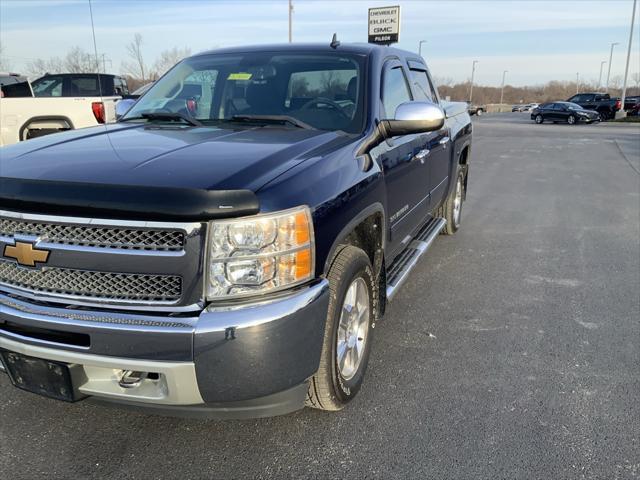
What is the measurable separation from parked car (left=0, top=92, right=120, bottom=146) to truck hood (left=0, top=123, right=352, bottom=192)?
198 inches

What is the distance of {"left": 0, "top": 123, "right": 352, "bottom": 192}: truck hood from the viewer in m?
2.17

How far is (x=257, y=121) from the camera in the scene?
3316mm

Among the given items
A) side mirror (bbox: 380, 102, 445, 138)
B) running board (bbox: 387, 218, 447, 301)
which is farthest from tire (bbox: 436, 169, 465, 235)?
side mirror (bbox: 380, 102, 445, 138)

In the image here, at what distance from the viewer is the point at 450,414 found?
111 inches

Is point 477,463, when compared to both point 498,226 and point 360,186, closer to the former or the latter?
point 360,186

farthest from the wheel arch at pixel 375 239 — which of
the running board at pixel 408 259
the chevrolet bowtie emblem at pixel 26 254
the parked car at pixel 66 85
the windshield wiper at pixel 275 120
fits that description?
the parked car at pixel 66 85

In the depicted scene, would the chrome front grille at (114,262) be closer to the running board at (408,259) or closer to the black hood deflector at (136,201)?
the black hood deflector at (136,201)

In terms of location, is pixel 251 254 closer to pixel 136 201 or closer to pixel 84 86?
pixel 136 201

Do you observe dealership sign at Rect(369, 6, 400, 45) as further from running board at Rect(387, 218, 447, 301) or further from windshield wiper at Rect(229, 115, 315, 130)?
windshield wiper at Rect(229, 115, 315, 130)

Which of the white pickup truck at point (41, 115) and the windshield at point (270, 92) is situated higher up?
the windshield at point (270, 92)

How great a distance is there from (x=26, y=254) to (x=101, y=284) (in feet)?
1.16

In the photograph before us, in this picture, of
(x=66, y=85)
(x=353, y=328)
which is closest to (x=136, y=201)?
(x=353, y=328)

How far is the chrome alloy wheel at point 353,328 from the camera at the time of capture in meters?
2.75

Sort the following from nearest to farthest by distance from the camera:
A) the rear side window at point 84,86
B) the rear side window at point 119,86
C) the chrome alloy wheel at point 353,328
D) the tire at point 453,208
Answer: the chrome alloy wheel at point 353,328 → the tire at point 453,208 → the rear side window at point 84,86 → the rear side window at point 119,86
